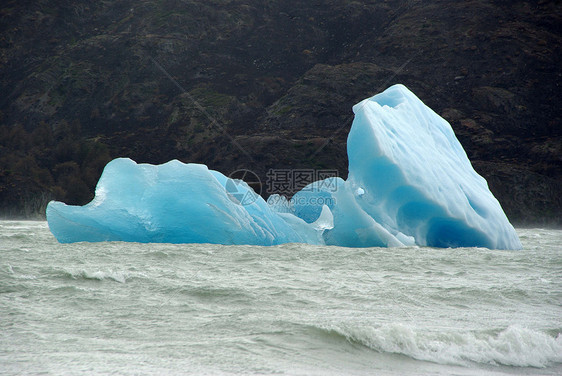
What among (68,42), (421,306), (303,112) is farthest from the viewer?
(68,42)

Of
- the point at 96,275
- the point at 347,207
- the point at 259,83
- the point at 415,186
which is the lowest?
the point at 96,275

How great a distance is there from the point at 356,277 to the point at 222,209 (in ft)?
8.69

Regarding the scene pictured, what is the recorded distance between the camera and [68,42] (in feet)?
118

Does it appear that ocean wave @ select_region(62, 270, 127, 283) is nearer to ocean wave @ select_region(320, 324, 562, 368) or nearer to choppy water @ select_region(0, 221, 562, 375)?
choppy water @ select_region(0, 221, 562, 375)

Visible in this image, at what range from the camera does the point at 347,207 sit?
804 cm

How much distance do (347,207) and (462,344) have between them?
4901mm

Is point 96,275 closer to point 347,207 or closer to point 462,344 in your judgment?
point 462,344

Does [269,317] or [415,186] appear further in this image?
[415,186]

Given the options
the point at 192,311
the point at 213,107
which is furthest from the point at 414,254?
the point at 213,107

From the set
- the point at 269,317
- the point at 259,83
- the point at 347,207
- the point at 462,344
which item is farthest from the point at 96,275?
the point at 259,83

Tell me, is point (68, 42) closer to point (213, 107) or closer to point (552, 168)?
point (213, 107)

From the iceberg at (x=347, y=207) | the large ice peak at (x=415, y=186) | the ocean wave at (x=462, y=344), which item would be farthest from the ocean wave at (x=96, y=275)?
the large ice peak at (x=415, y=186)

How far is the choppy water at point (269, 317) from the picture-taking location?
2838 millimetres

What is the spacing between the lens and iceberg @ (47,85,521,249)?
25.1 feet
